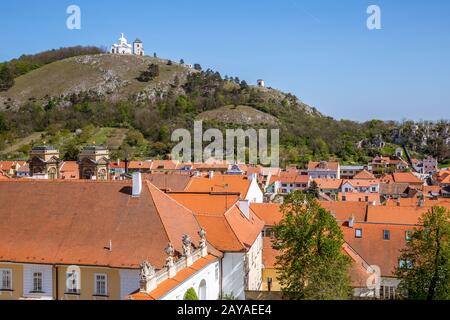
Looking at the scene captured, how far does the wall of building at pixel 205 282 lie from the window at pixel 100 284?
293 centimetres

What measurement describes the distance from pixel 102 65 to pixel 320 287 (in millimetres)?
168877

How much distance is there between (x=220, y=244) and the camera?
22.8 metres

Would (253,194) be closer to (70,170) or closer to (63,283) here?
(63,283)

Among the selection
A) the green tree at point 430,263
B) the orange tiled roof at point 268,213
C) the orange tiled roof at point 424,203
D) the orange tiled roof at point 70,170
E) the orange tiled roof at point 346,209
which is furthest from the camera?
the orange tiled roof at point 70,170

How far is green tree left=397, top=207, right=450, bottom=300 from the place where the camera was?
2055 cm

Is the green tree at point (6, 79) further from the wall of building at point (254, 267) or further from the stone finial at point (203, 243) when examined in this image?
the stone finial at point (203, 243)

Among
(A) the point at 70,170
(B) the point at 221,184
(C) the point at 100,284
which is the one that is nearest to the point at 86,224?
(C) the point at 100,284

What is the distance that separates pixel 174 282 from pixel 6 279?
23.4 ft

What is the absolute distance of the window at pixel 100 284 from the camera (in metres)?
18.4

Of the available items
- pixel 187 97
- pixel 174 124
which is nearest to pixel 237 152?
pixel 174 124

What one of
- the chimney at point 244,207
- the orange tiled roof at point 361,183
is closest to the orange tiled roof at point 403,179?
the orange tiled roof at point 361,183

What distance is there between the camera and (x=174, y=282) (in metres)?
16.8
